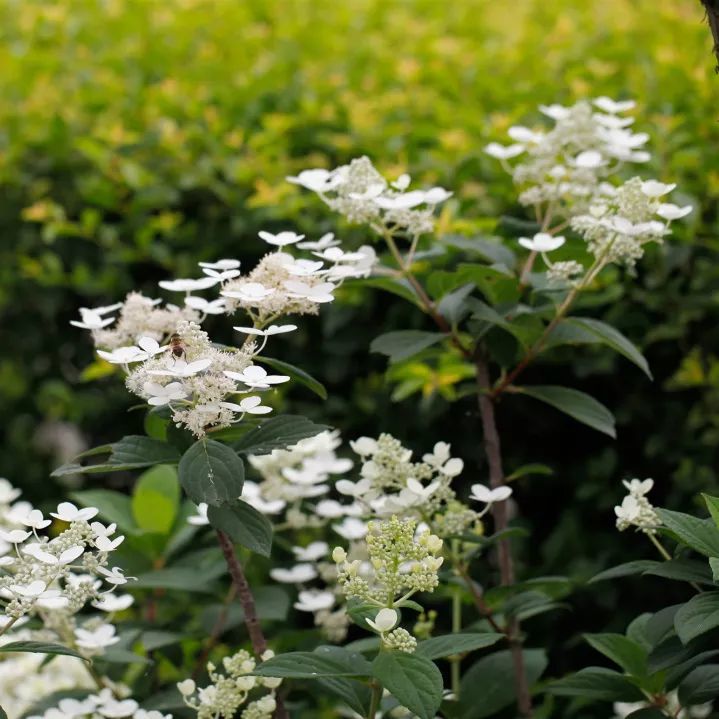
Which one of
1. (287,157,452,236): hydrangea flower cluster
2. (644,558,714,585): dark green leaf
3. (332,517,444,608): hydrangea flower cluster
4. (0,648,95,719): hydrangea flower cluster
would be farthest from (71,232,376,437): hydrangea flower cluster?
(0,648,95,719): hydrangea flower cluster

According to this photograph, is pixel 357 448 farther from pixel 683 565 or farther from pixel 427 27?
pixel 427 27

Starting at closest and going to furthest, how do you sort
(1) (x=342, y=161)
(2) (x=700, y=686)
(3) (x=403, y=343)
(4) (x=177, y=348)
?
(4) (x=177, y=348) < (2) (x=700, y=686) < (3) (x=403, y=343) < (1) (x=342, y=161)

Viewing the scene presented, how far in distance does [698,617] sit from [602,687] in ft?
1.01

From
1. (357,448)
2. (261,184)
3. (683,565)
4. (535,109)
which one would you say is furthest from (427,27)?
(683,565)

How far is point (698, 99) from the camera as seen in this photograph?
2.72 metres

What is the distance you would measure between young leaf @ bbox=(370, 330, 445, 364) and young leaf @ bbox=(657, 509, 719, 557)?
477 mm

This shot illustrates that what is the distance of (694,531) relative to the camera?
146 centimetres

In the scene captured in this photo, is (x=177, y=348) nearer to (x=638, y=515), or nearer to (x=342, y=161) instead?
(x=638, y=515)

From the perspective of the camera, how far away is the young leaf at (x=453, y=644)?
1.43 meters

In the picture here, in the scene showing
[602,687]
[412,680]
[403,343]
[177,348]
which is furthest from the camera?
[403,343]

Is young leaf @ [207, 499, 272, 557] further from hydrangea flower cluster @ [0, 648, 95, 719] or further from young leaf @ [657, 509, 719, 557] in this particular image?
hydrangea flower cluster @ [0, 648, 95, 719]

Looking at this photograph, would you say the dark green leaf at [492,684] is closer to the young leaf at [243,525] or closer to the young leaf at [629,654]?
the young leaf at [629,654]

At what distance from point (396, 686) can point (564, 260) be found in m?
0.83

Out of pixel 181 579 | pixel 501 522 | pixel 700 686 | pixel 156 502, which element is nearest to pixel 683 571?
pixel 700 686
